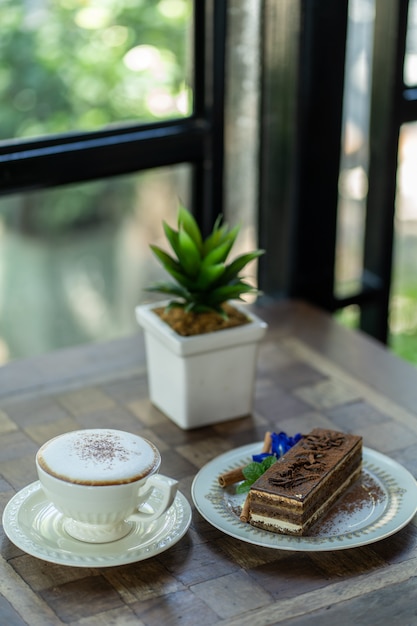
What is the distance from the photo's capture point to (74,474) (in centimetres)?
115

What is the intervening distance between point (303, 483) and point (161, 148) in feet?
2.80

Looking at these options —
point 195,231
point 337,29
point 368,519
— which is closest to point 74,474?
point 368,519

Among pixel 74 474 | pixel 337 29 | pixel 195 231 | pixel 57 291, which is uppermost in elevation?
pixel 337 29

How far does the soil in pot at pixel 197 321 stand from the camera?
1.51 meters

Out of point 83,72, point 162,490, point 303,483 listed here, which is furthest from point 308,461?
point 83,72

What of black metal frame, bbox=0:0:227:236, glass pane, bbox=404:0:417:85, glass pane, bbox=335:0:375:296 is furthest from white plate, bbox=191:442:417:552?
glass pane, bbox=404:0:417:85

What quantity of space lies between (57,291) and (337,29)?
74cm

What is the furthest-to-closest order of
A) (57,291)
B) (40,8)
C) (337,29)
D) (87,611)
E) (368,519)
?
(57,291) < (337,29) < (40,8) < (368,519) < (87,611)

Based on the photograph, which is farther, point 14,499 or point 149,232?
point 149,232

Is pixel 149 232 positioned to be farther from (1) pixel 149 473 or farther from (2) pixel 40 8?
(1) pixel 149 473

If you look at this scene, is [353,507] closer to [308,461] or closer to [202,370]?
[308,461]

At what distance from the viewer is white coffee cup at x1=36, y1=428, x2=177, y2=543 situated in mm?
1148

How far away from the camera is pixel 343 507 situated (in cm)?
130

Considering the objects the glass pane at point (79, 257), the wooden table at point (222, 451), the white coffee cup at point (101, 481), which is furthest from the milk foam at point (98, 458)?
the glass pane at point (79, 257)
